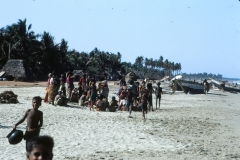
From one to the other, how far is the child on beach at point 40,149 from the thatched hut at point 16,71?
1710 inches

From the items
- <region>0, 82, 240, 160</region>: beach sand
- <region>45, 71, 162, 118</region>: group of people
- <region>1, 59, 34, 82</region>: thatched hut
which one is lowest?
<region>0, 82, 240, 160</region>: beach sand

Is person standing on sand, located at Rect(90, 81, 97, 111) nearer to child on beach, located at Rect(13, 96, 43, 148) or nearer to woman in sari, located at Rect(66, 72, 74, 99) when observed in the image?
woman in sari, located at Rect(66, 72, 74, 99)

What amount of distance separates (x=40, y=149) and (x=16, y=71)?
44019 mm

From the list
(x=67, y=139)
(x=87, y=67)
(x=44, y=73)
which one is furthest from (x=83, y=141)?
A: (x=87, y=67)

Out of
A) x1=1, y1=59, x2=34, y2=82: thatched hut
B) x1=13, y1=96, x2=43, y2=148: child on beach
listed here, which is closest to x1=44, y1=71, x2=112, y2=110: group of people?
x1=13, y1=96, x2=43, y2=148: child on beach

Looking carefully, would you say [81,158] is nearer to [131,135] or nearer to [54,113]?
[131,135]

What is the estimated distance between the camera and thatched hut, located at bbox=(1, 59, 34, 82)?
44.5 metres

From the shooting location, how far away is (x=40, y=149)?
2678mm

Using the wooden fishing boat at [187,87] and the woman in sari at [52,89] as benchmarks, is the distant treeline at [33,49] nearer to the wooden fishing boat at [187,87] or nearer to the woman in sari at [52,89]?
the wooden fishing boat at [187,87]

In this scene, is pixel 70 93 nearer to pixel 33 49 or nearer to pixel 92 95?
pixel 92 95

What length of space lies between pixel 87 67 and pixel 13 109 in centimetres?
5775

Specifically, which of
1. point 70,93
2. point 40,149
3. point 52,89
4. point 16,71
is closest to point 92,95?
point 52,89

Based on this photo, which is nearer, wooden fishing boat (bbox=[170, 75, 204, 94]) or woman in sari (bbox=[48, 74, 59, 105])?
woman in sari (bbox=[48, 74, 59, 105])

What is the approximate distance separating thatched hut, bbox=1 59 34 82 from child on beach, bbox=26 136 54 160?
43.4 metres
